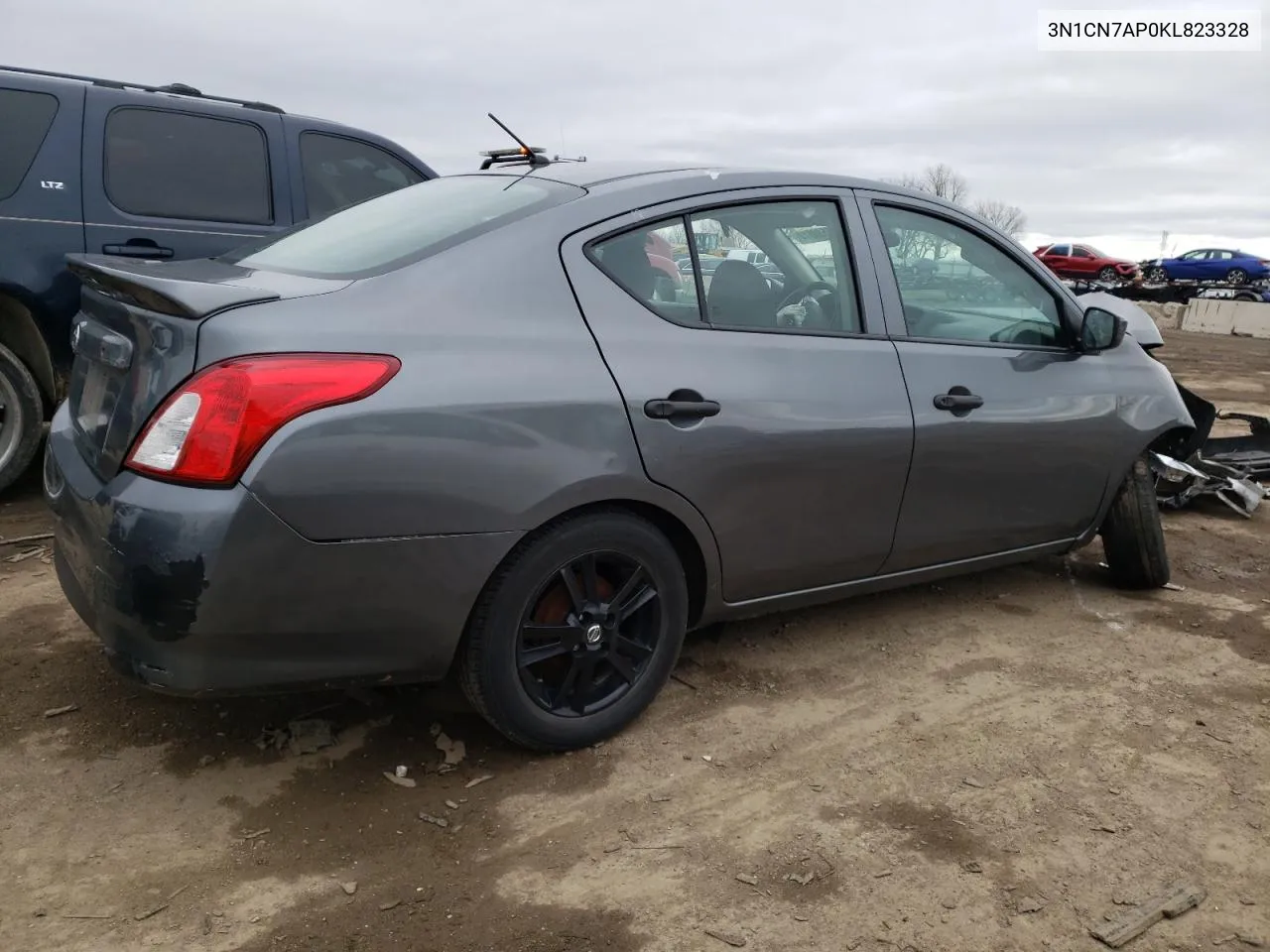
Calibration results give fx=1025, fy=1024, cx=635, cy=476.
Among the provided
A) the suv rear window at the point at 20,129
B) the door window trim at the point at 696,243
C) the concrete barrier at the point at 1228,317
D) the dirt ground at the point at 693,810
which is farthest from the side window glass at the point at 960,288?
the concrete barrier at the point at 1228,317

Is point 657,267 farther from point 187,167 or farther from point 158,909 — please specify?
Answer: point 187,167

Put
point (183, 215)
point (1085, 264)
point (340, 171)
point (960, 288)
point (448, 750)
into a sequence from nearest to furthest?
point (448, 750), point (960, 288), point (183, 215), point (340, 171), point (1085, 264)

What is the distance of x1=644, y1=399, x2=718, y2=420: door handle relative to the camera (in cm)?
275

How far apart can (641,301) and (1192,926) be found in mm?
1999

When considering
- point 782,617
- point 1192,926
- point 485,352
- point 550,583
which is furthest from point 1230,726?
point 485,352

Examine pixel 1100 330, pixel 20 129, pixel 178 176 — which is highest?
pixel 20 129

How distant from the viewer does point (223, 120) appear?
546cm

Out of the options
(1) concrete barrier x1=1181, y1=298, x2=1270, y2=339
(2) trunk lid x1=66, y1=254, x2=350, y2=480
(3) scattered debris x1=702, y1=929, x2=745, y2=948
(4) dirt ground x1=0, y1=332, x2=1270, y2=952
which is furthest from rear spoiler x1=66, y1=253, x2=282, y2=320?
(1) concrete barrier x1=1181, y1=298, x2=1270, y2=339

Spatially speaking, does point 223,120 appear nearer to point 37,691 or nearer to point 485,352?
A: point 37,691

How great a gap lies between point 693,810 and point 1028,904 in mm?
818

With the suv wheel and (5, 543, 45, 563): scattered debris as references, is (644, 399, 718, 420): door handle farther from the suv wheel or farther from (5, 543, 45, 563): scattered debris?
(5, 543, 45, 563): scattered debris

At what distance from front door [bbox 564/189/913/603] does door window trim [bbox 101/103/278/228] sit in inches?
134

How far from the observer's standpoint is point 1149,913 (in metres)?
2.30

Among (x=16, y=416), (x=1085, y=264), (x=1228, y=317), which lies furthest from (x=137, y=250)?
A: (x=1085, y=264)
